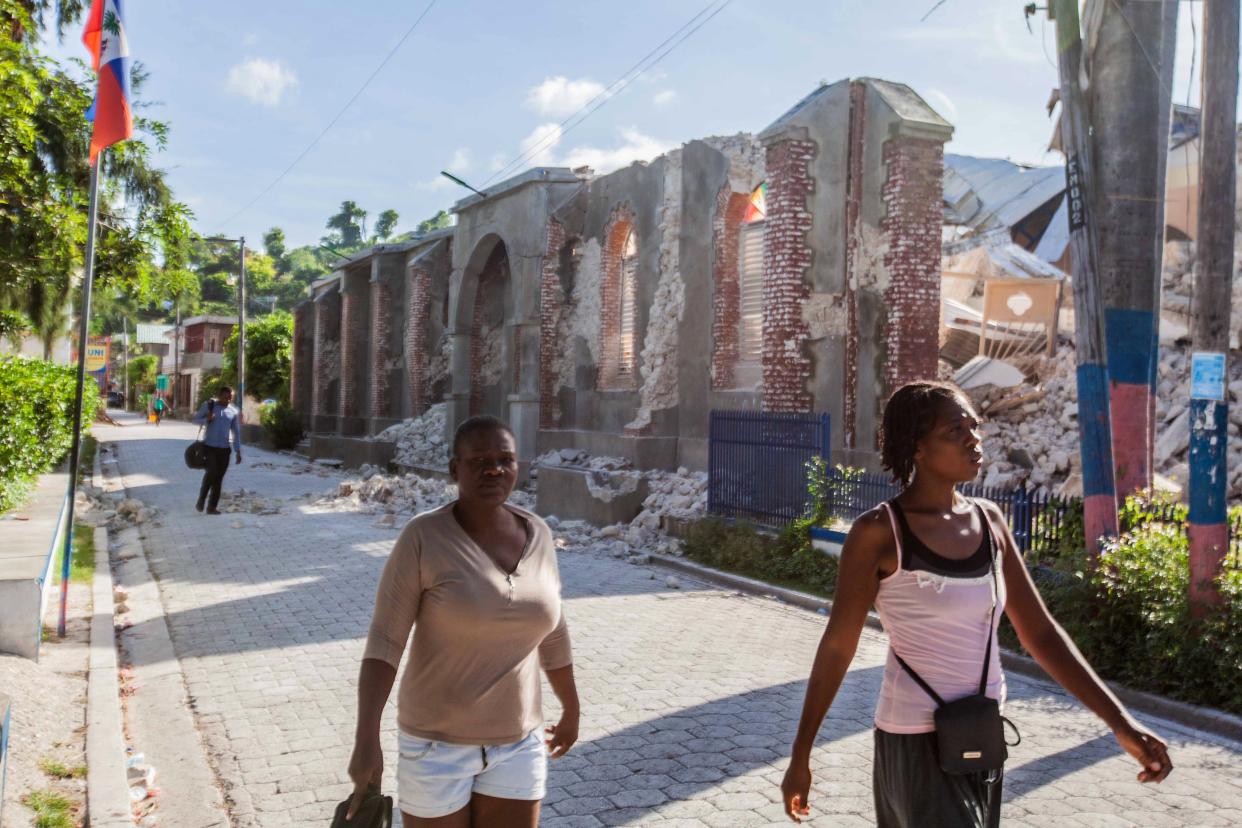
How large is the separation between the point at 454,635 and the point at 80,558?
1042 cm

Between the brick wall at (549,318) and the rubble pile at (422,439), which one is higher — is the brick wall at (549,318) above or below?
above

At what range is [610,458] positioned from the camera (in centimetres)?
1803

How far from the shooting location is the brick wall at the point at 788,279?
13914mm

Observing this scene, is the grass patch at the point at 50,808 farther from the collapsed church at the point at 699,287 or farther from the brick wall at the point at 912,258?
the brick wall at the point at 912,258

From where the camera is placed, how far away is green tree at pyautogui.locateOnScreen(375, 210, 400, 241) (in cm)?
8156

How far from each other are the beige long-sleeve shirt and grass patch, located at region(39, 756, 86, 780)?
3065mm

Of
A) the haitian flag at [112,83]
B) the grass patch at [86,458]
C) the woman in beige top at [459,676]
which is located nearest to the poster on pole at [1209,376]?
the woman in beige top at [459,676]

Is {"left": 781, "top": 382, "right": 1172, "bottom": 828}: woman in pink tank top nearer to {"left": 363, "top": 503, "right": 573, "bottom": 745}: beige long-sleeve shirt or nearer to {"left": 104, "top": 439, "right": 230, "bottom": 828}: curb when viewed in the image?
{"left": 363, "top": 503, "right": 573, "bottom": 745}: beige long-sleeve shirt

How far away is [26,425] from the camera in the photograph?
10695 mm

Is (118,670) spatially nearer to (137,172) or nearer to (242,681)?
(242,681)

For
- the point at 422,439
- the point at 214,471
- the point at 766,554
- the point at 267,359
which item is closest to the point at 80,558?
the point at 214,471

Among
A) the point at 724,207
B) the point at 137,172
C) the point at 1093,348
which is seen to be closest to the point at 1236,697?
the point at 1093,348

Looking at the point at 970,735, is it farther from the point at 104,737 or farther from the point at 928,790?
the point at 104,737

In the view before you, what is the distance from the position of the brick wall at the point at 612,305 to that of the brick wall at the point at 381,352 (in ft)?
38.7
